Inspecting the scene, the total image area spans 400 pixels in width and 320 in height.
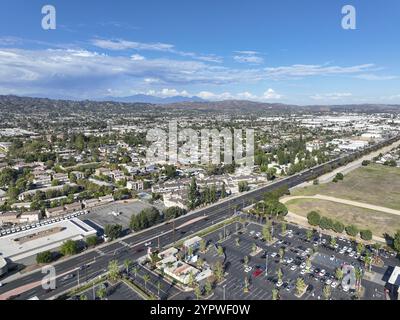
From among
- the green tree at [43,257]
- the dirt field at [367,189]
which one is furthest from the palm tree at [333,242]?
the green tree at [43,257]

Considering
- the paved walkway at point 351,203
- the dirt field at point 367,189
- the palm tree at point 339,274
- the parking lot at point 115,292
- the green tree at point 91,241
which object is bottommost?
the parking lot at point 115,292

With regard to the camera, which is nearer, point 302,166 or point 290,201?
point 290,201

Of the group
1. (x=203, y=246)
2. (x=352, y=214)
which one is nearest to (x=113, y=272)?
(x=203, y=246)

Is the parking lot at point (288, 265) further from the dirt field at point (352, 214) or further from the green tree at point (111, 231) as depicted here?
the green tree at point (111, 231)

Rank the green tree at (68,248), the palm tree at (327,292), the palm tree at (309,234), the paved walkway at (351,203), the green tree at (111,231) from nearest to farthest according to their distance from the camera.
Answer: the palm tree at (327,292), the green tree at (68,248), the green tree at (111,231), the palm tree at (309,234), the paved walkway at (351,203)

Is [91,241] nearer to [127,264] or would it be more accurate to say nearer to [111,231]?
[111,231]

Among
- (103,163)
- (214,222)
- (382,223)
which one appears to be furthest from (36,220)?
(382,223)
